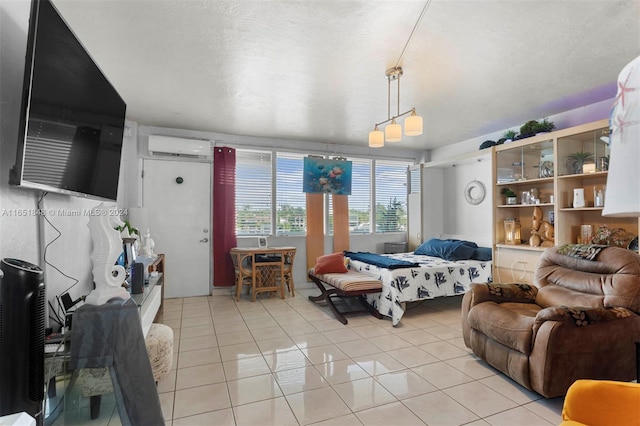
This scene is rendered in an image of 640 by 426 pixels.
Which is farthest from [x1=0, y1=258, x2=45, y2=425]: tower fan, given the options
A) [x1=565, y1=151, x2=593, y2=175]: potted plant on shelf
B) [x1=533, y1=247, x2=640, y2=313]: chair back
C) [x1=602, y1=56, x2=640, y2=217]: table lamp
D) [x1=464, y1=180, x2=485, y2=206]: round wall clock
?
[x1=464, y1=180, x2=485, y2=206]: round wall clock

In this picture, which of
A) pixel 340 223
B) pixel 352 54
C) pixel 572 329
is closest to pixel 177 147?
pixel 340 223

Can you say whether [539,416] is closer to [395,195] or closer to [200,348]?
[200,348]

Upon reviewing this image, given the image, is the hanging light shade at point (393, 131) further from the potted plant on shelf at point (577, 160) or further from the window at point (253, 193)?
the window at point (253, 193)

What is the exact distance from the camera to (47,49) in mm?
1301

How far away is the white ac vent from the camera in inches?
178

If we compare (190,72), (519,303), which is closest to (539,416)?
(519,303)

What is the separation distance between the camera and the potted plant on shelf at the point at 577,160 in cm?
338

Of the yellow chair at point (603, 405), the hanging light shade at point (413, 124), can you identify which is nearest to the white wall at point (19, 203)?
the yellow chair at point (603, 405)

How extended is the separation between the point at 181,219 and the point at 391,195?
3932 millimetres

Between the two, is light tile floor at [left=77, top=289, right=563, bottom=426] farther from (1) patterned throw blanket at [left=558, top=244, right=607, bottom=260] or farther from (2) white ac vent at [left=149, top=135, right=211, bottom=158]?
(2) white ac vent at [left=149, top=135, right=211, bottom=158]

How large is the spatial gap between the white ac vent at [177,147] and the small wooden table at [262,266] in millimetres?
1616

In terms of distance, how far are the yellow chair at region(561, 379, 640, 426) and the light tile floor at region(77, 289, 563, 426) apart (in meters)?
0.72

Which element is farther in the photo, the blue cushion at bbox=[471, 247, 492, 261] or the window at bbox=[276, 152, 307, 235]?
the window at bbox=[276, 152, 307, 235]

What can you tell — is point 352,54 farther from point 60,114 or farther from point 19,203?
point 19,203
